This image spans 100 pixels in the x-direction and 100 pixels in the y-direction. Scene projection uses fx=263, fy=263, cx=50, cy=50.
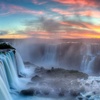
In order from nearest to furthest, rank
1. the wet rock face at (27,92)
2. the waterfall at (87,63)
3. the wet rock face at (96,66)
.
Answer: the wet rock face at (27,92) < the wet rock face at (96,66) < the waterfall at (87,63)

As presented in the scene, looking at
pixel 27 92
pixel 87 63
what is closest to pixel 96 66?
pixel 87 63

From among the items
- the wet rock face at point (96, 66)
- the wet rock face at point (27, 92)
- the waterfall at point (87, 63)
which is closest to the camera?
the wet rock face at point (27, 92)

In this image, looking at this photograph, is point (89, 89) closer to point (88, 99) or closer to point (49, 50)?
point (88, 99)

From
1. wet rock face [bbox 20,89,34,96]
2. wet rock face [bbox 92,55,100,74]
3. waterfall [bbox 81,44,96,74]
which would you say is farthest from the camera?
waterfall [bbox 81,44,96,74]

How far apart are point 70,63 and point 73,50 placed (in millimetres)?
4724

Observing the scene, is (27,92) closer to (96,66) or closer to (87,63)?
(96,66)

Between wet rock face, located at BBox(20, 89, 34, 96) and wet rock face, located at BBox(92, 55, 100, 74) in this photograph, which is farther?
wet rock face, located at BBox(92, 55, 100, 74)

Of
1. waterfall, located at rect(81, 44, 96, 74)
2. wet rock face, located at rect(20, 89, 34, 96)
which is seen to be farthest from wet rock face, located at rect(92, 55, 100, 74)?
wet rock face, located at rect(20, 89, 34, 96)

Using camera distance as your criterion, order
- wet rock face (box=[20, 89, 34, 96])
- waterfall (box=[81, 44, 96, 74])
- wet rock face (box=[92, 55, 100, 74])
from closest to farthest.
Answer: wet rock face (box=[20, 89, 34, 96]) < wet rock face (box=[92, 55, 100, 74]) < waterfall (box=[81, 44, 96, 74])

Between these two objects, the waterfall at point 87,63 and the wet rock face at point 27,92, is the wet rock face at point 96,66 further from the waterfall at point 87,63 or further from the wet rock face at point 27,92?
the wet rock face at point 27,92

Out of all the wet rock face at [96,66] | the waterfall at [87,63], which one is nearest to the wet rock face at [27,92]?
the wet rock face at [96,66]

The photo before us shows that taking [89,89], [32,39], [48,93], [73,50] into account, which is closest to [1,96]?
[48,93]

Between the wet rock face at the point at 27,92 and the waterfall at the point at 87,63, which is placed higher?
the waterfall at the point at 87,63

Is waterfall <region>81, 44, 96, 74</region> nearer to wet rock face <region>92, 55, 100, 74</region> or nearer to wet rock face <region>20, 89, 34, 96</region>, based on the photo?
wet rock face <region>92, 55, 100, 74</region>
